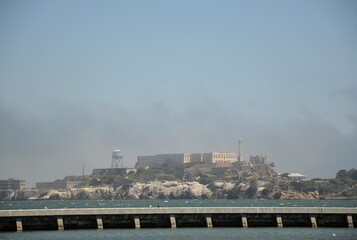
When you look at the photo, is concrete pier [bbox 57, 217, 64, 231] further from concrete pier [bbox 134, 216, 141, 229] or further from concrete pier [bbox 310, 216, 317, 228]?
concrete pier [bbox 310, 216, 317, 228]

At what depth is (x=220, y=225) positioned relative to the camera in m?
59.1

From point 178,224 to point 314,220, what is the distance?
11.0 metres

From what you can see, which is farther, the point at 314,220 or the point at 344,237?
the point at 314,220

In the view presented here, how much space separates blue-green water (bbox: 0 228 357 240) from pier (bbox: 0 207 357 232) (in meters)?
1.30

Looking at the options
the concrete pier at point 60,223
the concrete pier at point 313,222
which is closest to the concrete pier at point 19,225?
the concrete pier at point 60,223

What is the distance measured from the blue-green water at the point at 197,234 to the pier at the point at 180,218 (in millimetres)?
1301

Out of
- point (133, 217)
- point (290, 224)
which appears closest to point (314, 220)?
point (290, 224)

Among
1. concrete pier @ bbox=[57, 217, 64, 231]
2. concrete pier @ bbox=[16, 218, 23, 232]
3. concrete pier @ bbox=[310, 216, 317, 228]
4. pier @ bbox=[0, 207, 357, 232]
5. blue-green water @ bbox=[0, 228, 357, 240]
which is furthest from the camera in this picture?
concrete pier @ bbox=[310, 216, 317, 228]

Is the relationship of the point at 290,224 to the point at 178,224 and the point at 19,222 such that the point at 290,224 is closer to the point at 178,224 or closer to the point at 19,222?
the point at 178,224

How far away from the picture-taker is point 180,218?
58.9 m

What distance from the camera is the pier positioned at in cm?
5675

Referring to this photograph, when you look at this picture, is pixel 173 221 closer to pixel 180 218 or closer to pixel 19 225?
pixel 180 218

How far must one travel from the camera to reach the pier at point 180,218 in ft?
186

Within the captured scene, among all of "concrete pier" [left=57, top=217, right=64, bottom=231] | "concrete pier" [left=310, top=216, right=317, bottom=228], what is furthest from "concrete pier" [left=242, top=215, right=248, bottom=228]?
"concrete pier" [left=57, top=217, right=64, bottom=231]
